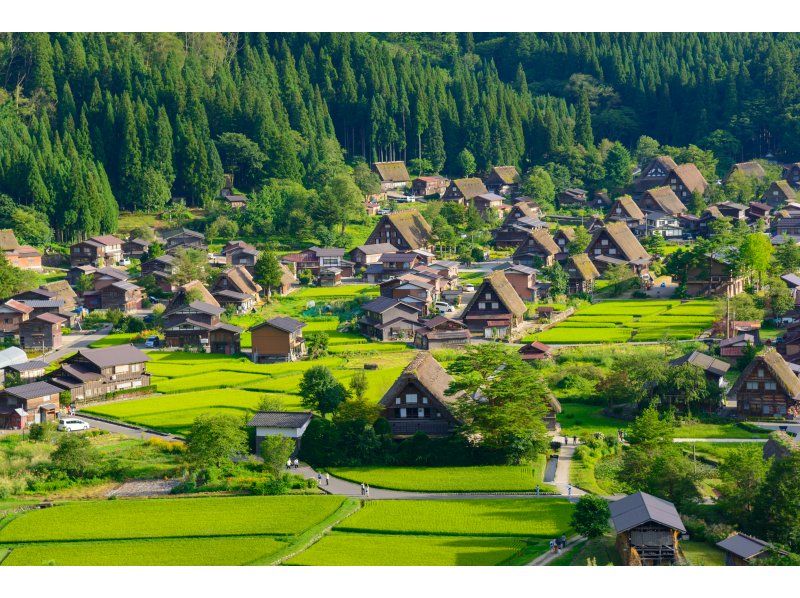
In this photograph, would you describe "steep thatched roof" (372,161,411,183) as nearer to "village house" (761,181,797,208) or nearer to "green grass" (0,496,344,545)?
"village house" (761,181,797,208)

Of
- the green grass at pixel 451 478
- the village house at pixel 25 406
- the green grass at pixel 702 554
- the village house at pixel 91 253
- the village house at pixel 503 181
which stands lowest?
the green grass at pixel 702 554

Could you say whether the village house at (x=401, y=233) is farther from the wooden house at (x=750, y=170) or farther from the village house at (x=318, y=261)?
the wooden house at (x=750, y=170)

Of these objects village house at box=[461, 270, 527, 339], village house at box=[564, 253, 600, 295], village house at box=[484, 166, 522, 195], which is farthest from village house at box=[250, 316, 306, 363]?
village house at box=[484, 166, 522, 195]

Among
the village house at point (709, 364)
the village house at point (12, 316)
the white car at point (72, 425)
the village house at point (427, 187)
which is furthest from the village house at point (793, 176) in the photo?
the white car at point (72, 425)

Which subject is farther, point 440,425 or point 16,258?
point 16,258

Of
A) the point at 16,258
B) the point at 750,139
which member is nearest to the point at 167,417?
the point at 16,258

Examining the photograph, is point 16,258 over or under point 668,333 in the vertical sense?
over

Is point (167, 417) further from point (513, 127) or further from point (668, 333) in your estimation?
point (513, 127)
